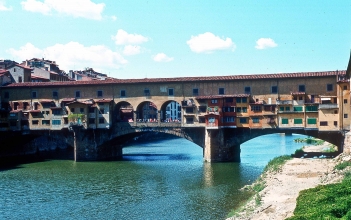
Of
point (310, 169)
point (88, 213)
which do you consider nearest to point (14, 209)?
point (88, 213)

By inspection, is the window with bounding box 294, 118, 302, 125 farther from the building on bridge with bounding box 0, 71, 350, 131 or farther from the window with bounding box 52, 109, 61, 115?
the window with bounding box 52, 109, 61, 115

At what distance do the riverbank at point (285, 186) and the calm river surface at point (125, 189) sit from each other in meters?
2.32

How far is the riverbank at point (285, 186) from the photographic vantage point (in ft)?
77.9

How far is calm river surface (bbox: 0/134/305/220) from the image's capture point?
93.5 ft

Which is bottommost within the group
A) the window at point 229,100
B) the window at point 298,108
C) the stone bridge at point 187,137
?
the stone bridge at point 187,137

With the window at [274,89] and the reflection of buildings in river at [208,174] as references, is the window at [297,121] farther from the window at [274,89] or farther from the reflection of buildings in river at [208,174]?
the reflection of buildings in river at [208,174]

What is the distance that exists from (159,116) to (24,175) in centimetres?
1934

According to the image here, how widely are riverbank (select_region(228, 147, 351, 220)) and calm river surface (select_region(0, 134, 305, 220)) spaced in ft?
7.61

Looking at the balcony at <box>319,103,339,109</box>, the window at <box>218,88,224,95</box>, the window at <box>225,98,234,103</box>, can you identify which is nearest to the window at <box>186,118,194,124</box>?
the window at <box>218,88,224,95</box>

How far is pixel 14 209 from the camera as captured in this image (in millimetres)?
29594

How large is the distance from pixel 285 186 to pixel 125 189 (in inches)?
577

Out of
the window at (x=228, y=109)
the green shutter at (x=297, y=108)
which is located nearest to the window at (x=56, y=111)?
the window at (x=228, y=109)

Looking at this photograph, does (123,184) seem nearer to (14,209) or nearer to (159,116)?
(14,209)

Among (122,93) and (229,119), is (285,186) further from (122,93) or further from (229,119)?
(122,93)
